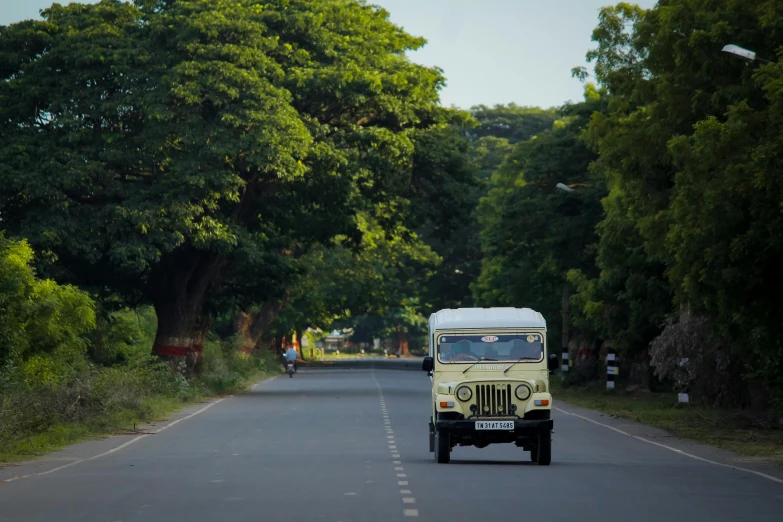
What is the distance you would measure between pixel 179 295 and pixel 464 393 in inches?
1084

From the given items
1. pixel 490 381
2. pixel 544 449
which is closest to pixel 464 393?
pixel 490 381

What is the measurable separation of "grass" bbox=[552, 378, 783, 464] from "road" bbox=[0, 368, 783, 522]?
1744mm

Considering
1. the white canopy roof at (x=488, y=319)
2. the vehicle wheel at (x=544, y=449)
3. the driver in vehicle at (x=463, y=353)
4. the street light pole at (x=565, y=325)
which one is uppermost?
the street light pole at (x=565, y=325)

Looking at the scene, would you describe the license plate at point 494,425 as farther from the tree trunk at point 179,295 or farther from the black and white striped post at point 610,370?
the black and white striped post at point 610,370

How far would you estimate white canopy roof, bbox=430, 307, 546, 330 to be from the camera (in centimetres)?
2195

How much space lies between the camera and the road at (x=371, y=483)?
46.1 ft

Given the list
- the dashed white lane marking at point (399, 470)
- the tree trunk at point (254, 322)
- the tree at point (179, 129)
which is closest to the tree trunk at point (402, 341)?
the tree trunk at point (254, 322)

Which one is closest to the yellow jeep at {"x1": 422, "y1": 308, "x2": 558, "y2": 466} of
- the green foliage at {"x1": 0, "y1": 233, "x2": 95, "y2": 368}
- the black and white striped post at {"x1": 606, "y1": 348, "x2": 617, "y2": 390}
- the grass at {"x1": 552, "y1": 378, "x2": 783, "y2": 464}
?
the grass at {"x1": 552, "y1": 378, "x2": 783, "y2": 464}

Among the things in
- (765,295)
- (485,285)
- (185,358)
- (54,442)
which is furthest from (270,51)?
(485,285)

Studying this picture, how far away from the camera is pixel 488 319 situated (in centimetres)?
2206

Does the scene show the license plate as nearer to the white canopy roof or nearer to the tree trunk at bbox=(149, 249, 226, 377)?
the white canopy roof

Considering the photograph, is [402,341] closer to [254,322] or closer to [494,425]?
[254,322]

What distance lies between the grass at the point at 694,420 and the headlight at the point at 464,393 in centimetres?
531

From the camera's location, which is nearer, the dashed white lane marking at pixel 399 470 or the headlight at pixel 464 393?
the dashed white lane marking at pixel 399 470
